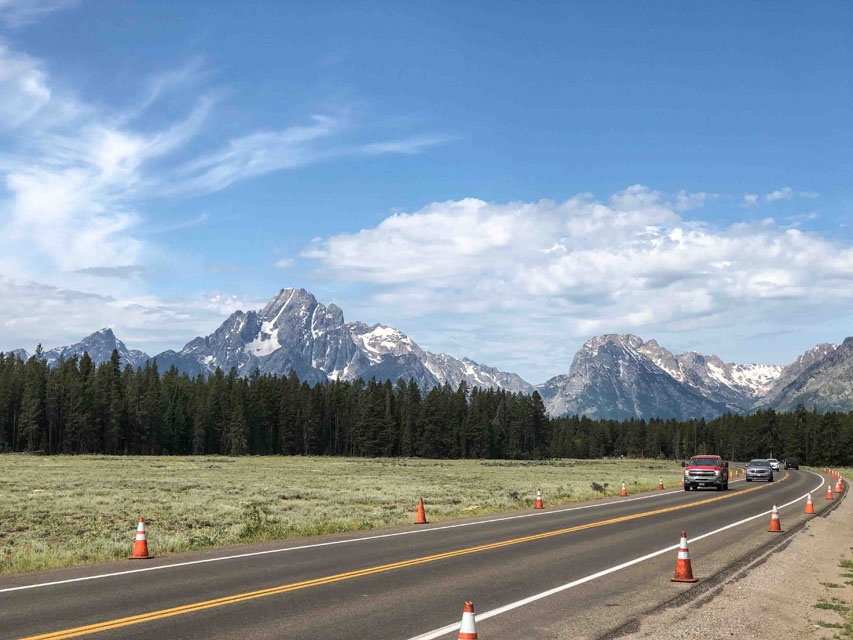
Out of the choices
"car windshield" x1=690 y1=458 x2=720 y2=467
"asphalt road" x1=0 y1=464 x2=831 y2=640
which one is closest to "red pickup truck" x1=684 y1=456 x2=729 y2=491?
"car windshield" x1=690 y1=458 x2=720 y2=467

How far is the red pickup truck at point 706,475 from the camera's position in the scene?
45312 mm

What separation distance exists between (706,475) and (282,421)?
108m

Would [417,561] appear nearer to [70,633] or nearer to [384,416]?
[70,633]

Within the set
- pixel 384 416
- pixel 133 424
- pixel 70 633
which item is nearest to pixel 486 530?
pixel 70 633

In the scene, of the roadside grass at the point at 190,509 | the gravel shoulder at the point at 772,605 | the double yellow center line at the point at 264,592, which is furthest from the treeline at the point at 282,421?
the gravel shoulder at the point at 772,605

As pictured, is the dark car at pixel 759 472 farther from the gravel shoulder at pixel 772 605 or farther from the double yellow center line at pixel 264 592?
the gravel shoulder at pixel 772 605

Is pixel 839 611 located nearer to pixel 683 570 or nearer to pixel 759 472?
pixel 683 570

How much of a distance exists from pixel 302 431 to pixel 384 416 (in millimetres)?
17280

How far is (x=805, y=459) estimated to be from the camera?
539ft

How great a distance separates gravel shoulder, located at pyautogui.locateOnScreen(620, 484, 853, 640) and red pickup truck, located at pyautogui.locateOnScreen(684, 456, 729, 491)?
92.1 ft

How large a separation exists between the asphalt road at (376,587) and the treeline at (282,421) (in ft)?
358

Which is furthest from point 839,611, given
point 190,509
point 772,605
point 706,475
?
point 706,475

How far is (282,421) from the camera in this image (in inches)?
5635

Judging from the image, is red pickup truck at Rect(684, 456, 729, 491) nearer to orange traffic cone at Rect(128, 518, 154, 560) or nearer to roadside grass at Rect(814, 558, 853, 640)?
roadside grass at Rect(814, 558, 853, 640)
